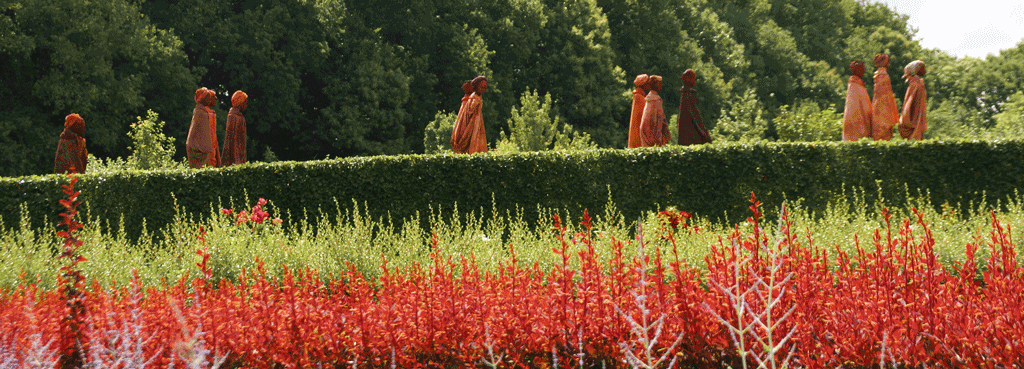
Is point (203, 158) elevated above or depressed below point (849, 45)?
below

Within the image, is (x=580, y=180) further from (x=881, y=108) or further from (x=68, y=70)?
(x=68, y=70)

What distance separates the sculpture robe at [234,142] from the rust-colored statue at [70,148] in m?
2.18

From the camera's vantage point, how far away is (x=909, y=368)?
2561 millimetres

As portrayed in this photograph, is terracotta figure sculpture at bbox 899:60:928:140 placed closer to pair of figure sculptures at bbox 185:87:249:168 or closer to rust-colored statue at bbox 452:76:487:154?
rust-colored statue at bbox 452:76:487:154

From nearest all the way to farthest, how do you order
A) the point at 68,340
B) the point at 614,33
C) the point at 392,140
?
the point at 68,340
the point at 392,140
the point at 614,33

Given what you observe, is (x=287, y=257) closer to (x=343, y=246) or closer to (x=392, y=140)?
(x=343, y=246)

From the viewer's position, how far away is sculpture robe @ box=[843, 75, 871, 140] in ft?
37.4

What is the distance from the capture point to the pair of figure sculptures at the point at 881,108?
11422 millimetres

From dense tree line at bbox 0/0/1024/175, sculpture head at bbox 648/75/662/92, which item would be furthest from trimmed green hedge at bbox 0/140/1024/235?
dense tree line at bbox 0/0/1024/175

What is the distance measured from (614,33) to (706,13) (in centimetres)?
599

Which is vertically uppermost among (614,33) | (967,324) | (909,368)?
(614,33)

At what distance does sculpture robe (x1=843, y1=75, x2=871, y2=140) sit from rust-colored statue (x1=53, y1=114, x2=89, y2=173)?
1232 cm

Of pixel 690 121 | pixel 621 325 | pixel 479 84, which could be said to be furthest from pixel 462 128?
pixel 621 325

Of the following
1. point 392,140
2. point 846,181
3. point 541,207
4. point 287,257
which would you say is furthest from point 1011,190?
point 392,140
